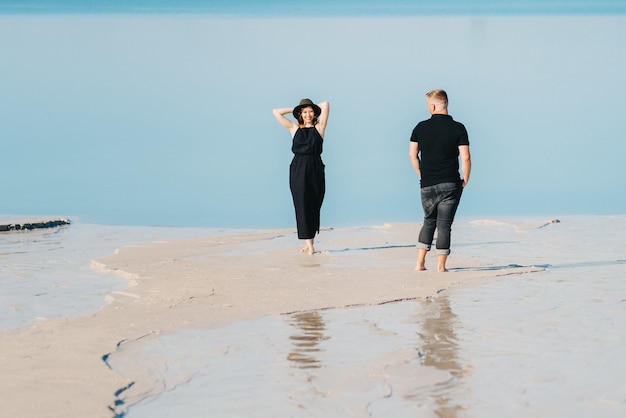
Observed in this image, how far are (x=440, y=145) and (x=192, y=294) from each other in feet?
10.0

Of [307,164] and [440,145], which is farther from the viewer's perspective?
[307,164]

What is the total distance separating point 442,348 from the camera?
5891mm

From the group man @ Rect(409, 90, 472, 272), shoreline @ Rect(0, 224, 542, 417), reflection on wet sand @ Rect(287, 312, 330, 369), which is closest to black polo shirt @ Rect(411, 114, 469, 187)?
man @ Rect(409, 90, 472, 272)

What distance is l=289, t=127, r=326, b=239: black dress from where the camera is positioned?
11688 millimetres

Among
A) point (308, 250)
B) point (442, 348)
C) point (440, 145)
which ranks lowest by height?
point (442, 348)

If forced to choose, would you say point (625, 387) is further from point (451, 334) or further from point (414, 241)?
point (414, 241)

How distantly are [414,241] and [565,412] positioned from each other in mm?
8471

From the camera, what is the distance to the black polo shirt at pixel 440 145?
9.59m

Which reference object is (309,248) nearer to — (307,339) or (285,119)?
(285,119)

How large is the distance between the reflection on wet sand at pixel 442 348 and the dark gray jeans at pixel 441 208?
6.28 feet

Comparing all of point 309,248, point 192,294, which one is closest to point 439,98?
point 309,248

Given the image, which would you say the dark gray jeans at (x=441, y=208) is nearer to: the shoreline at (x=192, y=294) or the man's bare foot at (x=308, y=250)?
the shoreline at (x=192, y=294)

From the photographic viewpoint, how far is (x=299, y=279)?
29.8ft

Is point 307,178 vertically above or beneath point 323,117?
beneath
